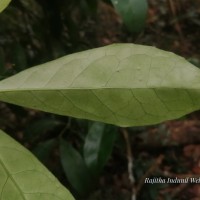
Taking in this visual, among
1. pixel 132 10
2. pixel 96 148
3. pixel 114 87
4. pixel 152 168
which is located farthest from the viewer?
pixel 152 168

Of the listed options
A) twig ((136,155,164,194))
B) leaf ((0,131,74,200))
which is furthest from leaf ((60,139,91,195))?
leaf ((0,131,74,200))

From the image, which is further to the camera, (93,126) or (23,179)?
(93,126)

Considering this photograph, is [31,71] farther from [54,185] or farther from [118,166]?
[118,166]

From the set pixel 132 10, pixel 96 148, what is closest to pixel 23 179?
pixel 132 10

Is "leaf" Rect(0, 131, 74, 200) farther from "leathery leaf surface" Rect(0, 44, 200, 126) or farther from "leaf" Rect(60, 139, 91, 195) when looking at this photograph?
"leaf" Rect(60, 139, 91, 195)

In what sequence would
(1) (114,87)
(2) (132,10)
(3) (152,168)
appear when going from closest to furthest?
1. (1) (114,87)
2. (2) (132,10)
3. (3) (152,168)

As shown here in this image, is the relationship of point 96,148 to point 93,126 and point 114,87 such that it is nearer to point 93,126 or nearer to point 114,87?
point 93,126
